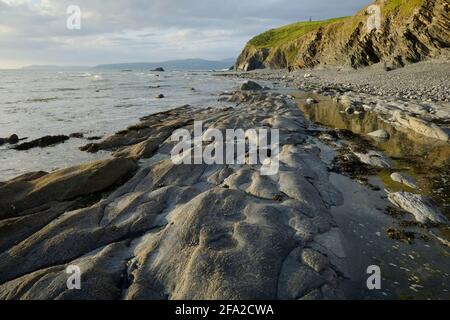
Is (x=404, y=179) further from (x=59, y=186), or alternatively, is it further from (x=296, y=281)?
(x=59, y=186)

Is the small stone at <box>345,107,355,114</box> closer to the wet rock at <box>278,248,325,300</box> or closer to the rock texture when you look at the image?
the rock texture

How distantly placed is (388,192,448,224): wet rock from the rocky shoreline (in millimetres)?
102

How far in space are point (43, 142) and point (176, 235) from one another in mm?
20636

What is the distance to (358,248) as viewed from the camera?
35.2ft

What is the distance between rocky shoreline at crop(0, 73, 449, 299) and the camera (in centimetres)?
859

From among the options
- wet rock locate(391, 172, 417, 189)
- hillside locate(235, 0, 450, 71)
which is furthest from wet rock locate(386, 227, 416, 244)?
hillside locate(235, 0, 450, 71)

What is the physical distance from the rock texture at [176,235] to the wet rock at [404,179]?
3291 mm

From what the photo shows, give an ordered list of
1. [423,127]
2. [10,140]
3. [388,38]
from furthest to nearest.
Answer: [388,38] < [10,140] < [423,127]

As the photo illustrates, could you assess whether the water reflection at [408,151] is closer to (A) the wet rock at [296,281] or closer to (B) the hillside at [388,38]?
(A) the wet rock at [296,281]

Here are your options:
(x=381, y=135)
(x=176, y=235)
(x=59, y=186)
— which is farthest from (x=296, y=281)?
(x=381, y=135)
